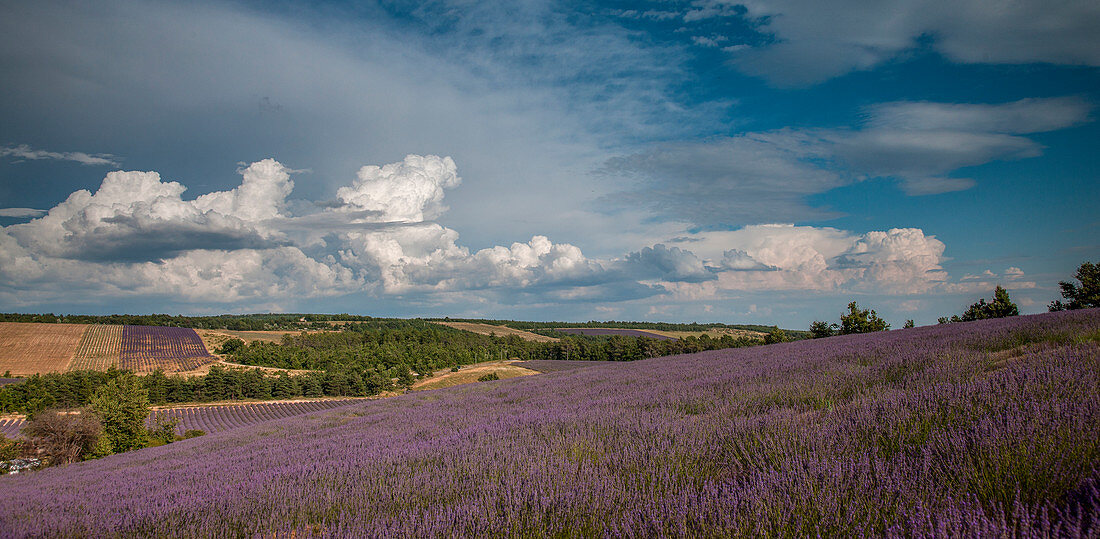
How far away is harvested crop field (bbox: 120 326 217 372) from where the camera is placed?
7319cm

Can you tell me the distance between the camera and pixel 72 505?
506cm

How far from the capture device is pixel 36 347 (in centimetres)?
7394

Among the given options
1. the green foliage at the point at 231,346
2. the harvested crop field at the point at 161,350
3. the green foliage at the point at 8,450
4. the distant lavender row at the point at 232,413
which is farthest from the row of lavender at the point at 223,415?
the green foliage at the point at 231,346

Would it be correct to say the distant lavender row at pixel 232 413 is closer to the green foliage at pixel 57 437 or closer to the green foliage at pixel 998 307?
the green foliage at pixel 57 437

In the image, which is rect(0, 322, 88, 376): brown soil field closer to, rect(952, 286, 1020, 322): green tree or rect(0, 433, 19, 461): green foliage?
rect(0, 433, 19, 461): green foliage

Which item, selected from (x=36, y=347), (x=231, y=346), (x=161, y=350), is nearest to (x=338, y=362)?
(x=231, y=346)

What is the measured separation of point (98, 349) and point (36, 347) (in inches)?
290

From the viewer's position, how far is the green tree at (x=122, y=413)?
28.1m

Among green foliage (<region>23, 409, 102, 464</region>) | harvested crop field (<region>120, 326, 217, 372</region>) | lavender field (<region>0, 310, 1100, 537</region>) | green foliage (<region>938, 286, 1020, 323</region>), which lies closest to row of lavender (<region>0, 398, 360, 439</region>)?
harvested crop field (<region>120, 326, 217, 372</region>)

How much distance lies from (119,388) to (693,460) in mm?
40657

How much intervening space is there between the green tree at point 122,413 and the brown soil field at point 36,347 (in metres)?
57.6

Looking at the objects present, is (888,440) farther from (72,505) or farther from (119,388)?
(119,388)

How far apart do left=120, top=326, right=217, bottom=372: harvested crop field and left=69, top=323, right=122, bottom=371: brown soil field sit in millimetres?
1075

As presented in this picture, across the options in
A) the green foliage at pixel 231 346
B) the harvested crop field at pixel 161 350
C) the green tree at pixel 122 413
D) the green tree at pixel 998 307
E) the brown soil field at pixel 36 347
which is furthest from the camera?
the green foliage at pixel 231 346
